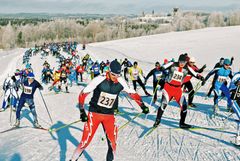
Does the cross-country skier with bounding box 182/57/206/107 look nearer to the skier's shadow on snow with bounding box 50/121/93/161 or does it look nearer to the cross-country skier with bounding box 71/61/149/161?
the skier's shadow on snow with bounding box 50/121/93/161

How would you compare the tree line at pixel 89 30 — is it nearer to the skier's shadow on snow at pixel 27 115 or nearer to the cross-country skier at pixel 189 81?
the skier's shadow on snow at pixel 27 115

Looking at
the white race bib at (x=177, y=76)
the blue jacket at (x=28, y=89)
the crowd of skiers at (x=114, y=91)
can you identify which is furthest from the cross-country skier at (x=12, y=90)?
the white race bib at (x=177, y=76)

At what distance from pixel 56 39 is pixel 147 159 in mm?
117967

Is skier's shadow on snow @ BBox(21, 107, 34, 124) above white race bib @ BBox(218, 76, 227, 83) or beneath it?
beneath

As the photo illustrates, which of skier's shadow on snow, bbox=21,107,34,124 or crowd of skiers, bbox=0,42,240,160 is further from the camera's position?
skier's shadow on snow, bbox=21,107,34,124

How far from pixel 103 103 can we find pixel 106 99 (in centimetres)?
9

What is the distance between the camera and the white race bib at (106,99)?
19.2ft

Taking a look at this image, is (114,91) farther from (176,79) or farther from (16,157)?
(176,79)

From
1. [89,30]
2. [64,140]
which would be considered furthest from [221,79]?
[89,30]

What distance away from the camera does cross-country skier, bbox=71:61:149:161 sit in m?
5.75

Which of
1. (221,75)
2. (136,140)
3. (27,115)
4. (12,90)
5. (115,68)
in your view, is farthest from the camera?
(12,90)

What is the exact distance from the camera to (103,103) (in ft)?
19.4

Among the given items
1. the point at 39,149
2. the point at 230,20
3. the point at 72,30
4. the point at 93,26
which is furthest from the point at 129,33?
the point at 39,149

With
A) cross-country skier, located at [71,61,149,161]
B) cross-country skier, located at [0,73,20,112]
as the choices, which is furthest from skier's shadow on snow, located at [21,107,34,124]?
cross-country skier, located at [71,61,149,161]
